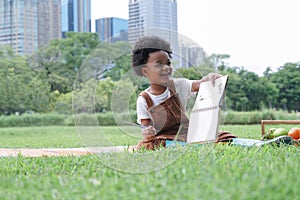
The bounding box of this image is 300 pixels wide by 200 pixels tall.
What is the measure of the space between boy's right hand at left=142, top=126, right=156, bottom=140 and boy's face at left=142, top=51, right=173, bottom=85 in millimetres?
282

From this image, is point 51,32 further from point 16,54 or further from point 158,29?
Result: point 158,29

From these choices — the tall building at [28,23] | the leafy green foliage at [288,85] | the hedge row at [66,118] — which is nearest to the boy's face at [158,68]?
the hedge row at [66,118]

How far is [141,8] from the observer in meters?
2.31

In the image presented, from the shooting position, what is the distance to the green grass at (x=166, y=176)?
1461 mm

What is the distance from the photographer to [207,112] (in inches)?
91.6

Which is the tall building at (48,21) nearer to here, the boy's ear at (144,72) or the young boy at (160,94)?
the young boy at (160,94)

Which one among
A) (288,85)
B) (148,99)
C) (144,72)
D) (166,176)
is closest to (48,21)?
(288,85)

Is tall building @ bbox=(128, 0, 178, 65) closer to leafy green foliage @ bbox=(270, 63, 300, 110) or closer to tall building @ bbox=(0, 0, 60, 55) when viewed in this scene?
leafy green foliage @ bbox=(270, 63, 300, 110)

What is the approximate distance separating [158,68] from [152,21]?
0.29 metres

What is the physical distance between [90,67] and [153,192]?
831 mm

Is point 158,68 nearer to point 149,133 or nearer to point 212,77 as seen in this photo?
point 212,77

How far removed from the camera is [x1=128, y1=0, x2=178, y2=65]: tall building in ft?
7.42

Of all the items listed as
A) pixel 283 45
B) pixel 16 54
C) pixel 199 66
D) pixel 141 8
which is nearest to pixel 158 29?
pixel 141 8

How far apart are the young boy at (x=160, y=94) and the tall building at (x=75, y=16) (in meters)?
6.97
